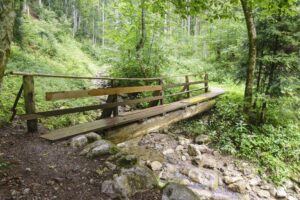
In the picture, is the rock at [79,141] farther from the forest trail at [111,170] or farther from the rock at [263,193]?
the rock at [263,193]

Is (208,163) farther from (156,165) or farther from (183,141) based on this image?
(156,165)

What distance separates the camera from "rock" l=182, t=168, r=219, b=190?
573 cm

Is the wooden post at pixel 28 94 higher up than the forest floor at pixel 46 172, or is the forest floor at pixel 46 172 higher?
the wooden post at pixel 28 94

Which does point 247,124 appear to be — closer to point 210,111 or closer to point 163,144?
point 210,111

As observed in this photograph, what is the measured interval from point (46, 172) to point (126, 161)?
123 centimetres

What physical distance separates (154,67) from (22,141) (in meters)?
7.28

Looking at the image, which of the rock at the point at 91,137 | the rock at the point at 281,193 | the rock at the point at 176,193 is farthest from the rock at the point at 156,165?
the rock at the point at 281,193

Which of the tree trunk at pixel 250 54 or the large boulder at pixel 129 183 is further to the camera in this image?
the tree trunk at pixel 250 54

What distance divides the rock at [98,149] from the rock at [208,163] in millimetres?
→ 3557

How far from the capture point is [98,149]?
13.1ft

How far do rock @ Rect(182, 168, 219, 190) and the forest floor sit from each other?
9.21 ft

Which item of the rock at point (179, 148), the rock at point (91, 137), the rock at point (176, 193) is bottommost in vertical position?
the rock at point (179, 148)

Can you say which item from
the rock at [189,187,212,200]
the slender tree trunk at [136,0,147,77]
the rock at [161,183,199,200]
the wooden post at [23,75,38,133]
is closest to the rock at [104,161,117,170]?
the rock at [161,183,199,200]

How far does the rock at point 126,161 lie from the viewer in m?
3.75
